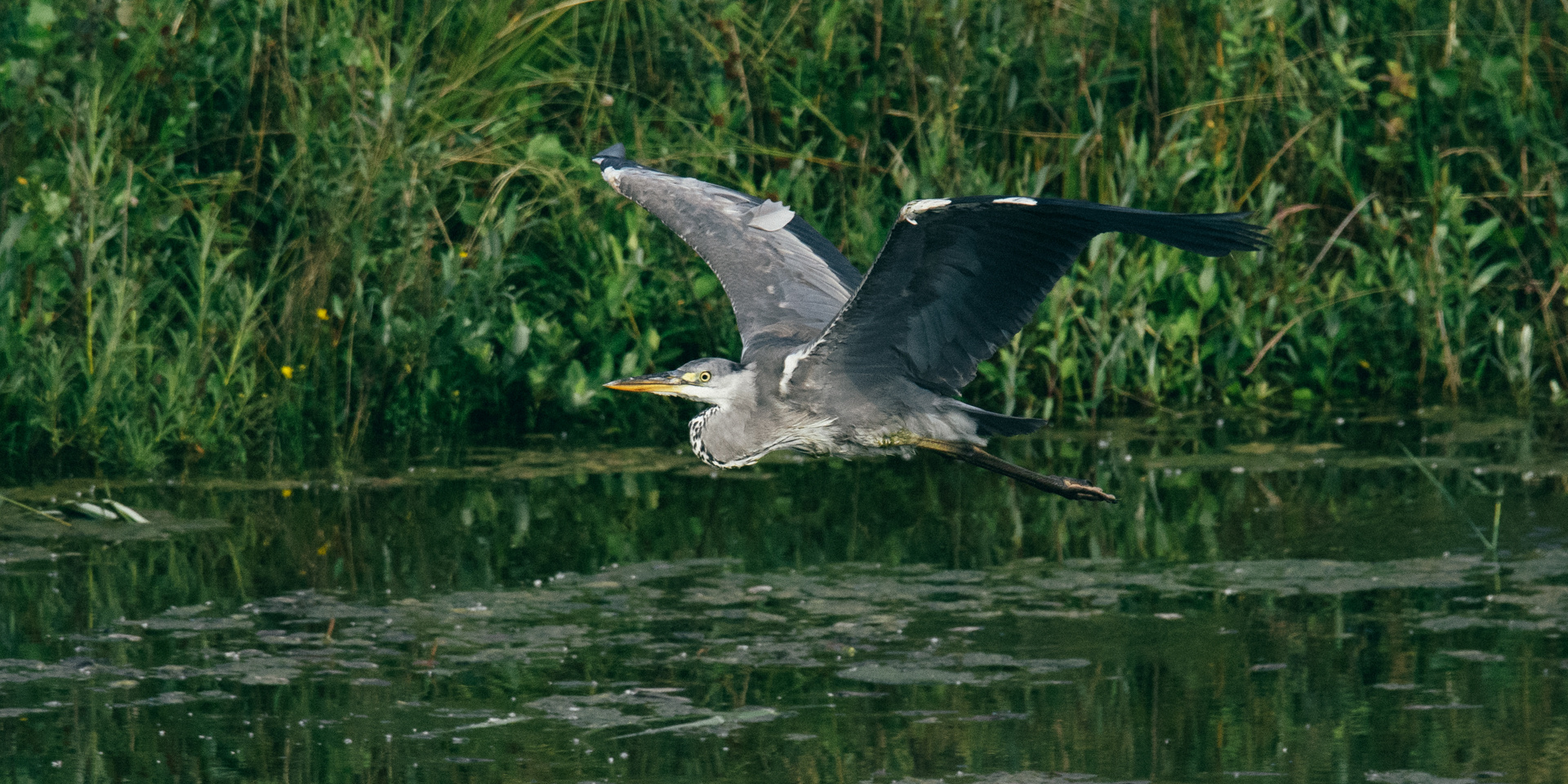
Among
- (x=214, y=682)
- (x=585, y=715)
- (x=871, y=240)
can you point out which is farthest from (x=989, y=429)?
(x=871, y=240)

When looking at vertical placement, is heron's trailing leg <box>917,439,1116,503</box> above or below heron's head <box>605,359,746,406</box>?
below

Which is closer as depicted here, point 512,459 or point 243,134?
point 512,459

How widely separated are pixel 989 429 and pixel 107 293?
4.03 meters

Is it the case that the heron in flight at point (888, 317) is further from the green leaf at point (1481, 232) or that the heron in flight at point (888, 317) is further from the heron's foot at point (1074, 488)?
the green leaf at point (1481, 232)

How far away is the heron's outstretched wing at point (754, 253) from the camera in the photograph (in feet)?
19.3

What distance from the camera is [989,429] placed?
542cm

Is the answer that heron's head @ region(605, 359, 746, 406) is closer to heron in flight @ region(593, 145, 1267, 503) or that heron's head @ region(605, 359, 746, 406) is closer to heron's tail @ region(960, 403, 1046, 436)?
heron in flight @ region(593, 145, 1267, 503)

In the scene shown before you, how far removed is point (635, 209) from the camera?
847cm

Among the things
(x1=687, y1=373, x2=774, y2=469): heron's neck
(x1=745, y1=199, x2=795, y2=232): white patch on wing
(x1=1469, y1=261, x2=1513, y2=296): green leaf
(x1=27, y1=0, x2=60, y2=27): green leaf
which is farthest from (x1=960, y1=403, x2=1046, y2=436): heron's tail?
(x1=27, y1=0, x2=60, y2=27): green leaf

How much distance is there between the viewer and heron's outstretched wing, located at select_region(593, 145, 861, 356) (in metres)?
5.87

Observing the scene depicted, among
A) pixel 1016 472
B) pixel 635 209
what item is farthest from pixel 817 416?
pixel 635 209

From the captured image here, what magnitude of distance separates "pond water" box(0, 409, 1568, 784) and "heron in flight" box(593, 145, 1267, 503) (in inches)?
23.4

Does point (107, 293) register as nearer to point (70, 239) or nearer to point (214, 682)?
point (70, 239)

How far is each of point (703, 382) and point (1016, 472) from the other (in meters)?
0.91
